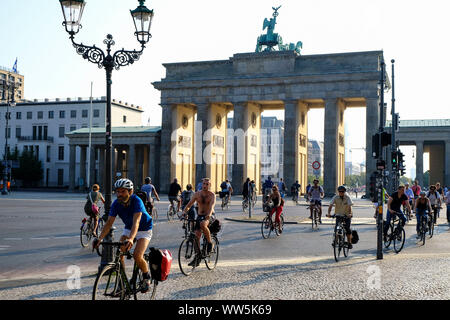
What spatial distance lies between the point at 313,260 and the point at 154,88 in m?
56.0

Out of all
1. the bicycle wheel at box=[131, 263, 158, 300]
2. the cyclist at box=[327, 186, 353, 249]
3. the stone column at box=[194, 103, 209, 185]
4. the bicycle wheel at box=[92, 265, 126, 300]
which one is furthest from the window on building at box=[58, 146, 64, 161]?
the bicycle wheel at box=[92, 265, 126, 300]

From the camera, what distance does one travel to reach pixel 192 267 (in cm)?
1102


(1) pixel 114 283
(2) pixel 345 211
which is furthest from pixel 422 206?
(1) pixel 114 283

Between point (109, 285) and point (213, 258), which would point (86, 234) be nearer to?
point (213, 258)

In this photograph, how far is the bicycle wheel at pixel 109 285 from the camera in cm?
669

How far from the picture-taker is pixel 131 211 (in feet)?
24.8

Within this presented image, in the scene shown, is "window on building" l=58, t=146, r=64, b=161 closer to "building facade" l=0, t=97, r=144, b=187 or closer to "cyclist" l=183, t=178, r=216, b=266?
"building facade" l=0, t=97, r=144, b=187

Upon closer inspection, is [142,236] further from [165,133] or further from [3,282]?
[165,133]

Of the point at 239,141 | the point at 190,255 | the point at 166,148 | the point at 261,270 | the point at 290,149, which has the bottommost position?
the point at 261,270

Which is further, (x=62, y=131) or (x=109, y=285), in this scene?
(x=62, y=131)

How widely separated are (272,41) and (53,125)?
4898 cm

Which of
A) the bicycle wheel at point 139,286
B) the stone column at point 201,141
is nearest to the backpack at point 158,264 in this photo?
the bicycle wheel at point 139,286

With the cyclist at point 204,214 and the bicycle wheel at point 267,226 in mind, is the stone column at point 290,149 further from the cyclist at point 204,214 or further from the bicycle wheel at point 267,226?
the cyclist at point 204,214

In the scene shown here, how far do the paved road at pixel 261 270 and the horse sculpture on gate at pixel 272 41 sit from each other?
4775 centimetres
